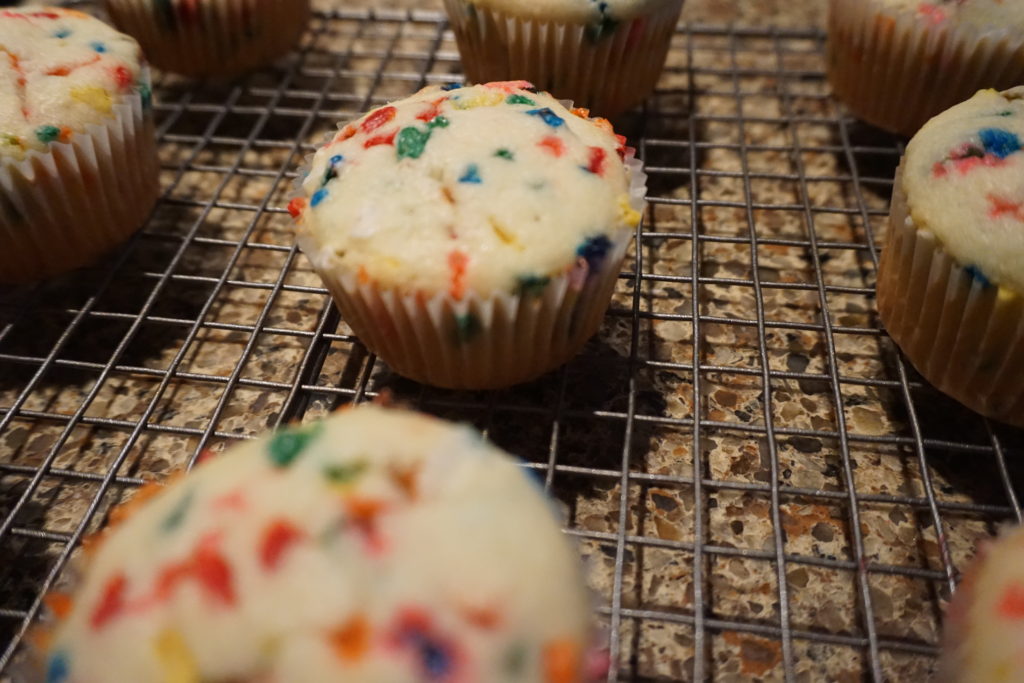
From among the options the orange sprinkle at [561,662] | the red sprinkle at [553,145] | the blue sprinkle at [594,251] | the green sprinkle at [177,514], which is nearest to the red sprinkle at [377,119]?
the red sprinkle at [553,145]

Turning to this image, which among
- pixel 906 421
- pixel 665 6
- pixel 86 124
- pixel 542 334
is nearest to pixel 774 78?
pixel 665 6

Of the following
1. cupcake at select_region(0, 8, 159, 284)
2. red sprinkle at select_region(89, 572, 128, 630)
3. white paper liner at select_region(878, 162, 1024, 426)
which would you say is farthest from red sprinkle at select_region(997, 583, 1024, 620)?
cupcake at select_region(0, 8, 159, 284)

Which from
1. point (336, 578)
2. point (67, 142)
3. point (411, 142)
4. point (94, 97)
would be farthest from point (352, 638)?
point (94, 97)

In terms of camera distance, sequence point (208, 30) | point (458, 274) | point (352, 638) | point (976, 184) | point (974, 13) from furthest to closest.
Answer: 1. point (208, 30)
2. point (974, 13)
3. point (976, 184)
4. point (458, 274)
5. point (352, 638)

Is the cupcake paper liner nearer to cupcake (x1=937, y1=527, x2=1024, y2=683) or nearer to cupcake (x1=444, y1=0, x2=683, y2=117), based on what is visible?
cupcake (x1=444, y1=0, x2=683, y2=117)

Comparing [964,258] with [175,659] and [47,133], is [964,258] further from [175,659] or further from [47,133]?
[47,133]
